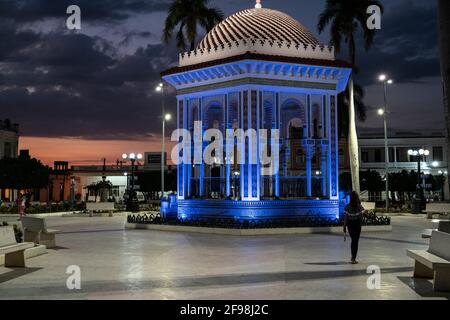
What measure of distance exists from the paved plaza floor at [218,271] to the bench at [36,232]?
1.44 ft

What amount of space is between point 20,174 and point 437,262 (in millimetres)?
52790

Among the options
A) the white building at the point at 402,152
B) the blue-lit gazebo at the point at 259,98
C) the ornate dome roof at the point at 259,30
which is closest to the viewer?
the blue-lit gazebo at the point at 259,98

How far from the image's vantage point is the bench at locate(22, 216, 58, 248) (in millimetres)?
14414

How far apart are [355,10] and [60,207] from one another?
2540 cm

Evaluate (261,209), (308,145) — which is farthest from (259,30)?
(261,209)

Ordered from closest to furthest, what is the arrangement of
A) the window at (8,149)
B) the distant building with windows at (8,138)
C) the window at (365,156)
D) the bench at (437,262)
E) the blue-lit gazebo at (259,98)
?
1. the bench at (437,262)
2. the blue-lit gazebo at (259,98)
3. the distant building with windows at (8,138)
4. the window at (8,149)
5. the window at (365,156)

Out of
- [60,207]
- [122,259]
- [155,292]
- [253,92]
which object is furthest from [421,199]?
[155,292]

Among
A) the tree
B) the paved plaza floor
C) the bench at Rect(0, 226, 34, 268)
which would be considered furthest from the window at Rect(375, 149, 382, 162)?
the bench at Rect(0, 226, 34, 268)

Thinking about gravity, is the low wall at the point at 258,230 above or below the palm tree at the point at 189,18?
below

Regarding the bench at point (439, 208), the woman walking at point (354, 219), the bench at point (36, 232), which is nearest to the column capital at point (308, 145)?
the bench at point (439, 208)

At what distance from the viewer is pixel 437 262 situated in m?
8.48

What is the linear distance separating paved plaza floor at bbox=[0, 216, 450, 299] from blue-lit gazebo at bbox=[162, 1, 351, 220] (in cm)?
→ 480

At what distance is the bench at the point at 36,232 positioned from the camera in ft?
47.3

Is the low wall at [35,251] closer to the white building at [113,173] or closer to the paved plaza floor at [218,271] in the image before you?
the paved plaza floor at [218,271]
